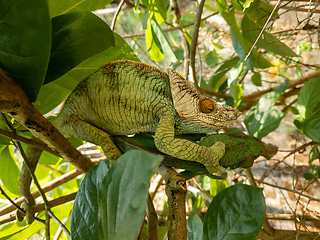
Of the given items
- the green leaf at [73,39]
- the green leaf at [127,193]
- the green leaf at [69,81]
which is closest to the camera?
the green leaf at [127,193]

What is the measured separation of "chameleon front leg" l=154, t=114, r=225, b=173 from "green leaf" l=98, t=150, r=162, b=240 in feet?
0.79

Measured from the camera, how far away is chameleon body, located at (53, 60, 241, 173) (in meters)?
0.67

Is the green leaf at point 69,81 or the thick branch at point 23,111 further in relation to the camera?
the green leaf at point 69,81

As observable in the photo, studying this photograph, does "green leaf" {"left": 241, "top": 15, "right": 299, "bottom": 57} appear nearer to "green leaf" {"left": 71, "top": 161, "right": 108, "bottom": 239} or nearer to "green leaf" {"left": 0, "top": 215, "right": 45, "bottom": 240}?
"green leaf" {"left": 71, "top": 161, "right": 108, "bottom": 239}

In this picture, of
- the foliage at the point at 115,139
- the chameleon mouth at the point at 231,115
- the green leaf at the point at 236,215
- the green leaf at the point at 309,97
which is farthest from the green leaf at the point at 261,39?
the green leaf at the point at 236,215

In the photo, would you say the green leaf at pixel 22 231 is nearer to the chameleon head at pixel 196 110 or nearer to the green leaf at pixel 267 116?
the chameleon head at pixel 196 110

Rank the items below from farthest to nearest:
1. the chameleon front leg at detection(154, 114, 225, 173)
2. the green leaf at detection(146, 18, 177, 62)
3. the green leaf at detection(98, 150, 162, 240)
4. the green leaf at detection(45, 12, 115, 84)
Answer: the green leaf at detection(146, 18, 177, 62)
the chameleon front leg at detection(154, 114, 225, 173)
the green leaf at detection(45, 12, 115, 84)
the green leaf at detection(98, 150, 162, 240)

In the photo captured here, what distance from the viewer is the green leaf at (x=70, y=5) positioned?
0.63 meters

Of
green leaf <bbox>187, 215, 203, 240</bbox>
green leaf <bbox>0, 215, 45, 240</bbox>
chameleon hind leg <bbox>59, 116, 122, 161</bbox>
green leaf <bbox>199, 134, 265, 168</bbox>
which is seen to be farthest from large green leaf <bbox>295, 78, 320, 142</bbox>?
green leaf <bbox>0, 215, 45, 240</bbox>

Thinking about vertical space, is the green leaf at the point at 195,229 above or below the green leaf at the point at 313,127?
below

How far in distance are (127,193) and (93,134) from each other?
14.6 inches

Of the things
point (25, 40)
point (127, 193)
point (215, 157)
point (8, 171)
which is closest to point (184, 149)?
point (215, 157)

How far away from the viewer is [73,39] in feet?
1.59

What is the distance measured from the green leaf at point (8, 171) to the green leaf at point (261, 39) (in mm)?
1007
